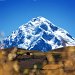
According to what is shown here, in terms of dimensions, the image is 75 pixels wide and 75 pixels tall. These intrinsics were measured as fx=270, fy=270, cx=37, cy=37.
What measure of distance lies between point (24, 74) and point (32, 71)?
0.22 metres

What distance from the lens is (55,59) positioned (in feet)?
22.7

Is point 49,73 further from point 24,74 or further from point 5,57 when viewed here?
point 5,57

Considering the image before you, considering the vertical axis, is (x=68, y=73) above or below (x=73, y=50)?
below

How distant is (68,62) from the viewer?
22.4 feet

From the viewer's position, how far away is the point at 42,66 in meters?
6.94

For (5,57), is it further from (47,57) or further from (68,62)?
(68,62)

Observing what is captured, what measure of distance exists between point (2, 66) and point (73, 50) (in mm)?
1906

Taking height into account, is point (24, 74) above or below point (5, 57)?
below

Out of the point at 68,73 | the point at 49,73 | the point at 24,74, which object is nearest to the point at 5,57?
the point at 24,74

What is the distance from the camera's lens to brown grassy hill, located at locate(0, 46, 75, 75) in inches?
269

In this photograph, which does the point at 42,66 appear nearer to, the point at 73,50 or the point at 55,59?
the point at 55,59

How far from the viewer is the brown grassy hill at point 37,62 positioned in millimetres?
6832

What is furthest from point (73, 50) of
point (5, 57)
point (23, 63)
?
point (5, 57)

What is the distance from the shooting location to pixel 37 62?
22.8ft
